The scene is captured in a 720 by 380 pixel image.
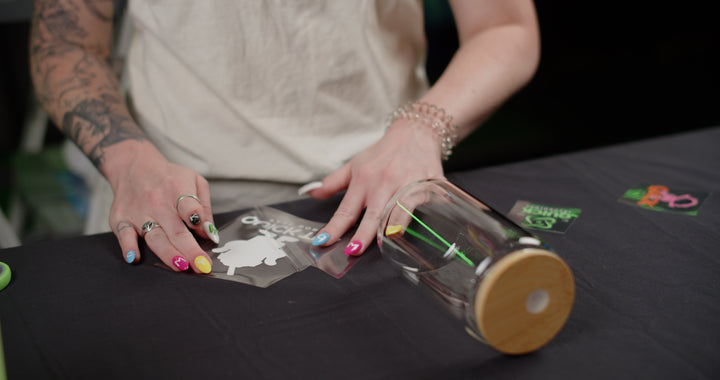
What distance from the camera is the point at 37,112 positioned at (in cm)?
215

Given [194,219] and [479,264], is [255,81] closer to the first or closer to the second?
[194,219]

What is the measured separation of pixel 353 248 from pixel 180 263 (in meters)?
0.21

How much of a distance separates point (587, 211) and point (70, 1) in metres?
0.94

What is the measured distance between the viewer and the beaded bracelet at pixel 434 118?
0.87 m

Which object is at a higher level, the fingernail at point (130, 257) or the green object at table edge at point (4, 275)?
the fingernail at point (130, 257)

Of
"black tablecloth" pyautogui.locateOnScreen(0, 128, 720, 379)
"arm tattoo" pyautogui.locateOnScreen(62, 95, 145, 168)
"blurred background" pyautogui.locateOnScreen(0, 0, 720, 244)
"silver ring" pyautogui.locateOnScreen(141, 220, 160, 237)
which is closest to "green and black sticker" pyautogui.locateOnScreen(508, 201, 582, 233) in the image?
"black tablecloth" pyautogui.locateOnScreen(0, 128, 720, 379)

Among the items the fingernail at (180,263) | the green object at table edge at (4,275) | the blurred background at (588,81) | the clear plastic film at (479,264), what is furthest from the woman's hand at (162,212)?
the blurred background at (588,81)

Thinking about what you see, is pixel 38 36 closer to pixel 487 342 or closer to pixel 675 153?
pixel 487 342

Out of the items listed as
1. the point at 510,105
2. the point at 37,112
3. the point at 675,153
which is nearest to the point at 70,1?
the point at 675,153

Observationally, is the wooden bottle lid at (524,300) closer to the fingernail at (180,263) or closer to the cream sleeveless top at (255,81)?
the fingernail at (180,263)

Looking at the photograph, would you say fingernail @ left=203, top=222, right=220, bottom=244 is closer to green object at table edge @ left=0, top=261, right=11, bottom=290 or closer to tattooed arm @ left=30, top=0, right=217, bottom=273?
tattooed arm @ left=30, top=0, right=217, bottom=273

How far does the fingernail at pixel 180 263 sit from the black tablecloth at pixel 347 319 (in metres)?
0.01

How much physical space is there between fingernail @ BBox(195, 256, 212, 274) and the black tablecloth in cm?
2

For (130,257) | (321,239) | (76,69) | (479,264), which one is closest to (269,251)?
(321,239)
